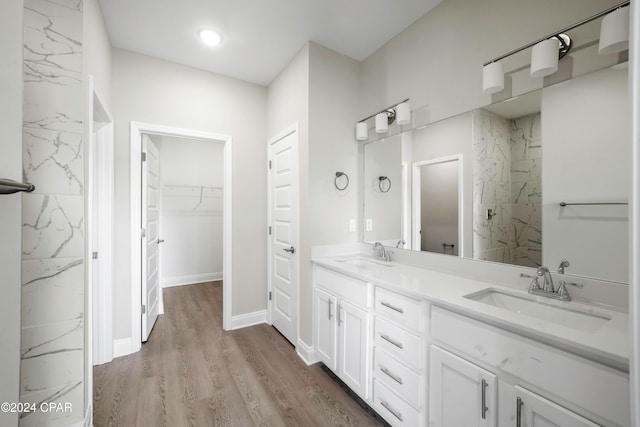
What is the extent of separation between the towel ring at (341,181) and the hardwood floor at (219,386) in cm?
154

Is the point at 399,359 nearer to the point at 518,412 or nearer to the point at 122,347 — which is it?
the point at 518,412

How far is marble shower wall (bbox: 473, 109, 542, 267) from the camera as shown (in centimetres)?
145

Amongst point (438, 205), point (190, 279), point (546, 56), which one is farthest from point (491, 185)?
point (190, 279)

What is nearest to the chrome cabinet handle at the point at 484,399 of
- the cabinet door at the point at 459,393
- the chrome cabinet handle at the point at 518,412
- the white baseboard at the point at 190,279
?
the cabinet door at the point at 459,393

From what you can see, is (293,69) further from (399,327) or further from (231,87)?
(399,327)

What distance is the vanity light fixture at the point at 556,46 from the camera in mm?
Result: 1107

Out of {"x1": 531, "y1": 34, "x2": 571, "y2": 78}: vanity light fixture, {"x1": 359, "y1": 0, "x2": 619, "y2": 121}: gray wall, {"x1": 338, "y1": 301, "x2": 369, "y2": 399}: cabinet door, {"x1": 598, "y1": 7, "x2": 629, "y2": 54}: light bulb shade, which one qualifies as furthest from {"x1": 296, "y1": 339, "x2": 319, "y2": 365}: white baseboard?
{"x1": 598, "y1": 7, "x2": 629, "y2": 54}: light bulb shade

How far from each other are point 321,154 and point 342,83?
0.73 m

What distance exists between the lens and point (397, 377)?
1515mm

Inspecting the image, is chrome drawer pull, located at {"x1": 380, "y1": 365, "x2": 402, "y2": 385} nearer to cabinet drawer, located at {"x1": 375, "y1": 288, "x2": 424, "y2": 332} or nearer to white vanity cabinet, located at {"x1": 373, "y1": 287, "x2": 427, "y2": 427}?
white vanity cabinet, located at {"x1": 373, "y1": 287, "x2": 427, "y2": 427}

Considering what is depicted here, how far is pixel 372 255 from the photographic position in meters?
2.43

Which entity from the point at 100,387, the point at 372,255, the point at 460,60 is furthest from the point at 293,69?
the point at 100,387

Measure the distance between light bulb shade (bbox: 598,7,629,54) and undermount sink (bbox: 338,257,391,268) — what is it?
1.63m

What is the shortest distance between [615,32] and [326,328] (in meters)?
2.25
